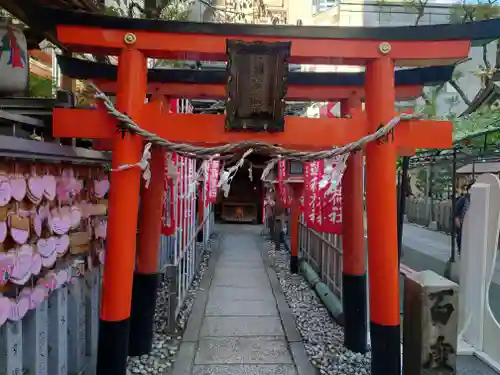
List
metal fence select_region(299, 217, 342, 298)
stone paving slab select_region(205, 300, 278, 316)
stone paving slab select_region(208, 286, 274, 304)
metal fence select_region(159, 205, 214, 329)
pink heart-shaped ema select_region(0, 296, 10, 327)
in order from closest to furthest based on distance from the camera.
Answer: pink heart-shaped ema select_region(0, 296, 10, 327)
metal fence select_region(159, 205, 214, 329)
stone paving slab select_region(205, 300, 278, 316)
metal fence select_region(299, 217, 342, 298)
stone paving slab select_region(208, 286, 274, 304)

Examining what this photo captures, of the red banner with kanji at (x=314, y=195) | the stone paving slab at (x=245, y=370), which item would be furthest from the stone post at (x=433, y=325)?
the red banner with kanji at (x=314, y=195)

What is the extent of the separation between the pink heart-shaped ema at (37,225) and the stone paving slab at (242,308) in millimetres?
4251

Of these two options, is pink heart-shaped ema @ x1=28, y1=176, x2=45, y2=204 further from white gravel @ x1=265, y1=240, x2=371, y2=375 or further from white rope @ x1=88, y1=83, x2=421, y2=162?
white gravel @ x1=265, y1=240, x2=371, y2=375

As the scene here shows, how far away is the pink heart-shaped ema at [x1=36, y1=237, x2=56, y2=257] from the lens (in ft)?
10.4

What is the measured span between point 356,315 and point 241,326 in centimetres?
195

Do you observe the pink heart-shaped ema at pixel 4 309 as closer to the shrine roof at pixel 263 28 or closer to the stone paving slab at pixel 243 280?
the shrine roof at pixel 263 28

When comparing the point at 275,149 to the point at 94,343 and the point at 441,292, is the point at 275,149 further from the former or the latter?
the point at 94,343

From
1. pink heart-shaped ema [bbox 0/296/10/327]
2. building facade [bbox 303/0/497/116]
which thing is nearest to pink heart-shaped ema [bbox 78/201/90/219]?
pink heart-shaped ema [bbox 0/296/10/327]

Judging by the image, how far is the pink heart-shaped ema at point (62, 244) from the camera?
11.4 feet

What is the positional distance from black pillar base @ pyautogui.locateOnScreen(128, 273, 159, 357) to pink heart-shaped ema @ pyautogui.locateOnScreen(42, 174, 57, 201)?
196 centimetres

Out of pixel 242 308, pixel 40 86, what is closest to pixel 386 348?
pixel 242 308

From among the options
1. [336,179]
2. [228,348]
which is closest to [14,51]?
[336,179]

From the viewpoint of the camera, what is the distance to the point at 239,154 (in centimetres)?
337

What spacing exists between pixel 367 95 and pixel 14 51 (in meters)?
2.94
